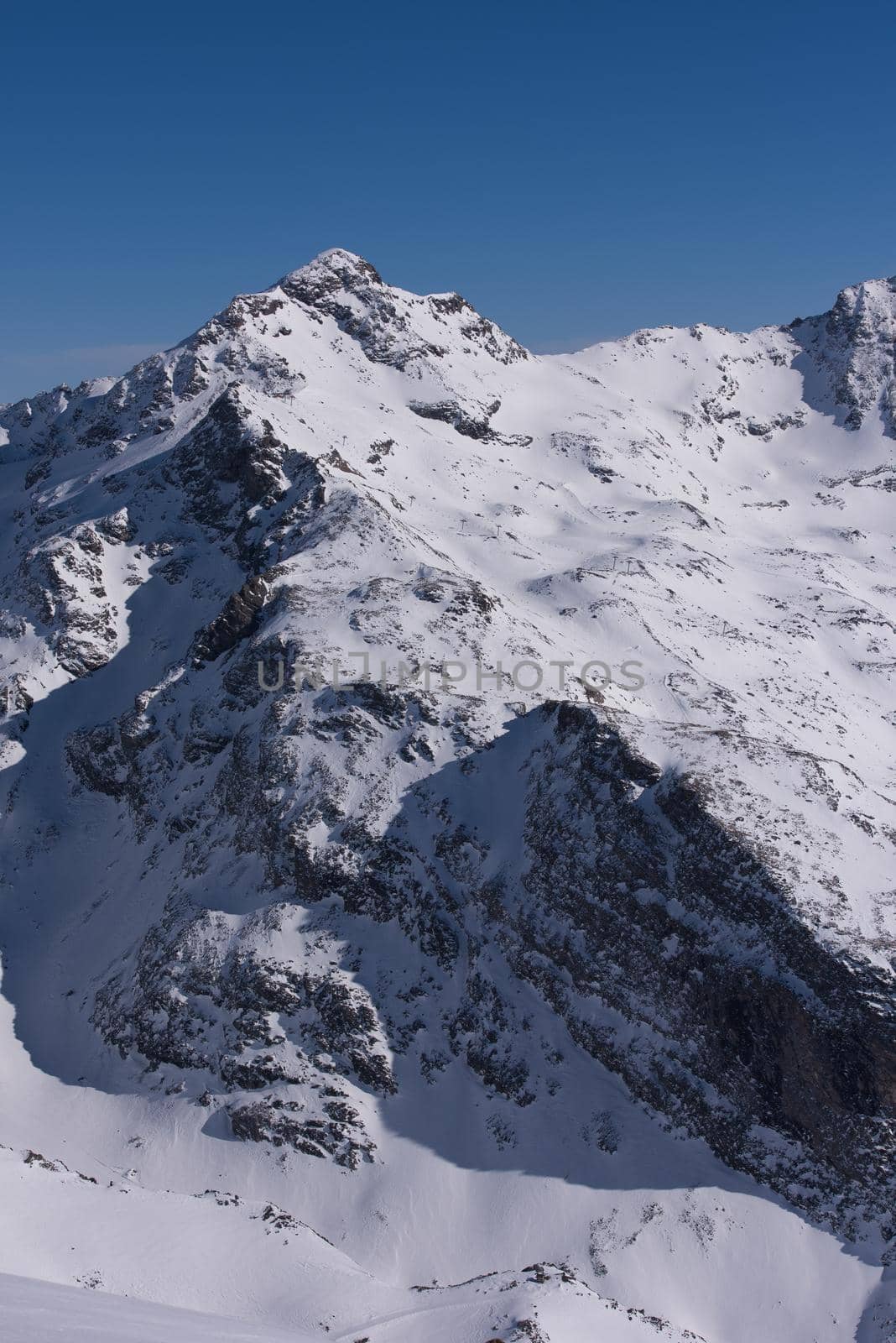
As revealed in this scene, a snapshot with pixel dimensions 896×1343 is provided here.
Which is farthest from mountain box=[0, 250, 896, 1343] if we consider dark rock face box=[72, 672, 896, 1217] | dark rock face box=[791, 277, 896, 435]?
dark rock face box=[791, 277, 896, 435]

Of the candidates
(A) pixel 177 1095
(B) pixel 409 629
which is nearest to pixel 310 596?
(B) pixel 409 629

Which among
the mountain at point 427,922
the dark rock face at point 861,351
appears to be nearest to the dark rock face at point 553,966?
the mountain at point 427,922

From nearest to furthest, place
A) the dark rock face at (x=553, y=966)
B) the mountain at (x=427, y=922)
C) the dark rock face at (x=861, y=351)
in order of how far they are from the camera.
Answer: the mountain at (x=427, y=922) < the dark rock face at (x=553, y=966) < the dark rock face at (x=861, y=351)

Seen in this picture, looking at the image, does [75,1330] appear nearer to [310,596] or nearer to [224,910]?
[224,910]

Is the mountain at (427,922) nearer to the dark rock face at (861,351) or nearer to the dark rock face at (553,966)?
the dark rock face at (553,966)

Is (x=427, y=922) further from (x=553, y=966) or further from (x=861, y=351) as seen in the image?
(x=861, y=351)

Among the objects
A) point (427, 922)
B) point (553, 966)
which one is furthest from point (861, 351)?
point (553, 966)

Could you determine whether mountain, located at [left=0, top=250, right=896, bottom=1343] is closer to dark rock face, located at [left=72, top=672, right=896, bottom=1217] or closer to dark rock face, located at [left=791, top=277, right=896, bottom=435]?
dark rock face, located at [left=72, top=672, right=896, bottom=1217]

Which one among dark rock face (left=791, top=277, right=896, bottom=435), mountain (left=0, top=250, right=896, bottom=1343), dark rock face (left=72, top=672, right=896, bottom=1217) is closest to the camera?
mountain (left=0, top=250, right=896, bottom=1343)
